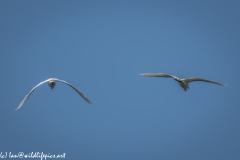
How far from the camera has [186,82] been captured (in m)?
36.2

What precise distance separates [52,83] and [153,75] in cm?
607

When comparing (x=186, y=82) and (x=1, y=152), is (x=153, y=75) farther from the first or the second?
(x=1, y=152)

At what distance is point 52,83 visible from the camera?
35031 millimetres

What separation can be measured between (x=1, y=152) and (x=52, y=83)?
77.4ft

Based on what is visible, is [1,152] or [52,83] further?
[1,152]

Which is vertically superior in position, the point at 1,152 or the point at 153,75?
the point at 153,75

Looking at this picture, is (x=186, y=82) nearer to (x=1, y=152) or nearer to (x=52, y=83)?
(x=52, y=83)

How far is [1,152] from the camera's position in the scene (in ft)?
185

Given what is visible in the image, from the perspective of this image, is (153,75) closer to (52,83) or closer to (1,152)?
(52,83)

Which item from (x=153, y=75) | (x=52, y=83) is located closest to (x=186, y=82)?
(x=153, y=75)

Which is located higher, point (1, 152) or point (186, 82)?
point (186, 82)

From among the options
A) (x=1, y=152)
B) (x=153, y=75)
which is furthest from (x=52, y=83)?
(x=1, y=152)

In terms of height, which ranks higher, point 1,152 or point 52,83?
point 52,83

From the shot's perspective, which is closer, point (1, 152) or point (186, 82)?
point (186, 82)
